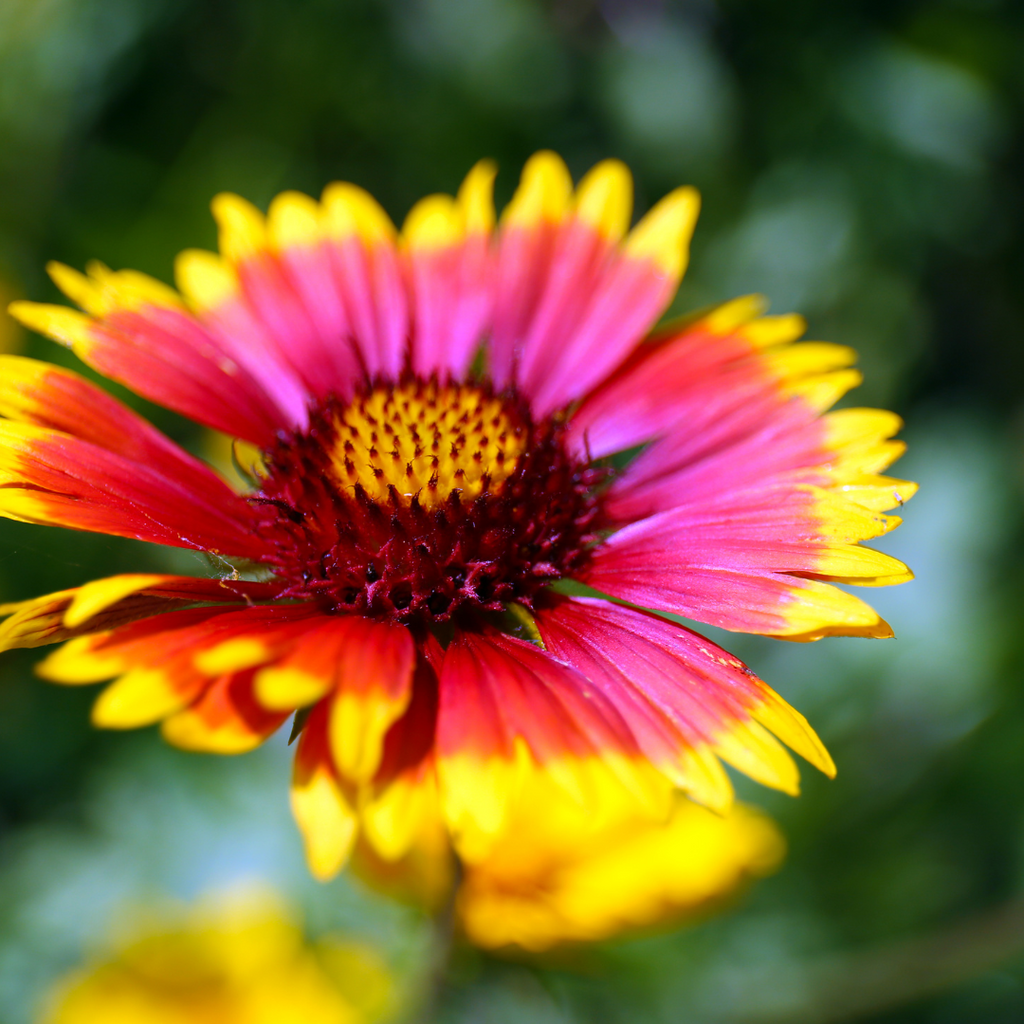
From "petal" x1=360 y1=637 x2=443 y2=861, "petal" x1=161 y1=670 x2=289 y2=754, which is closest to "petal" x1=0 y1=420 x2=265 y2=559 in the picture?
"petal" x1=161 y1=670 x2=289 y2=754

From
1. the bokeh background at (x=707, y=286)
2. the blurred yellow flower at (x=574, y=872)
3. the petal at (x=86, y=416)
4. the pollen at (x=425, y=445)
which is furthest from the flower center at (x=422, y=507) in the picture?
the bokeh background at (x=707, y=286)

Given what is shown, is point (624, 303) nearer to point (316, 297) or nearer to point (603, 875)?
point (316, 297)

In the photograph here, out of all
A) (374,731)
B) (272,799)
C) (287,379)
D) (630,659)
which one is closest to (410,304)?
(287,379)

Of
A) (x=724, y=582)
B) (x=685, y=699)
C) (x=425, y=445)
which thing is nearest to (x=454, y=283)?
(x=425, y=445)

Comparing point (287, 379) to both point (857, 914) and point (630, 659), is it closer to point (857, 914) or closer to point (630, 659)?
point (630, 659)

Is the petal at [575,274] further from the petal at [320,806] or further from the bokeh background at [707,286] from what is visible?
the bokeh background at [707,286]

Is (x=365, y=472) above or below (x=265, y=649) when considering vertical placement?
above

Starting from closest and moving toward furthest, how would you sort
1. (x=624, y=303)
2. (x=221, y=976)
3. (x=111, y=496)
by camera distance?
1. (x=111, y=496)
2. (x=624, y=303)
3. (x=221, y=976)
